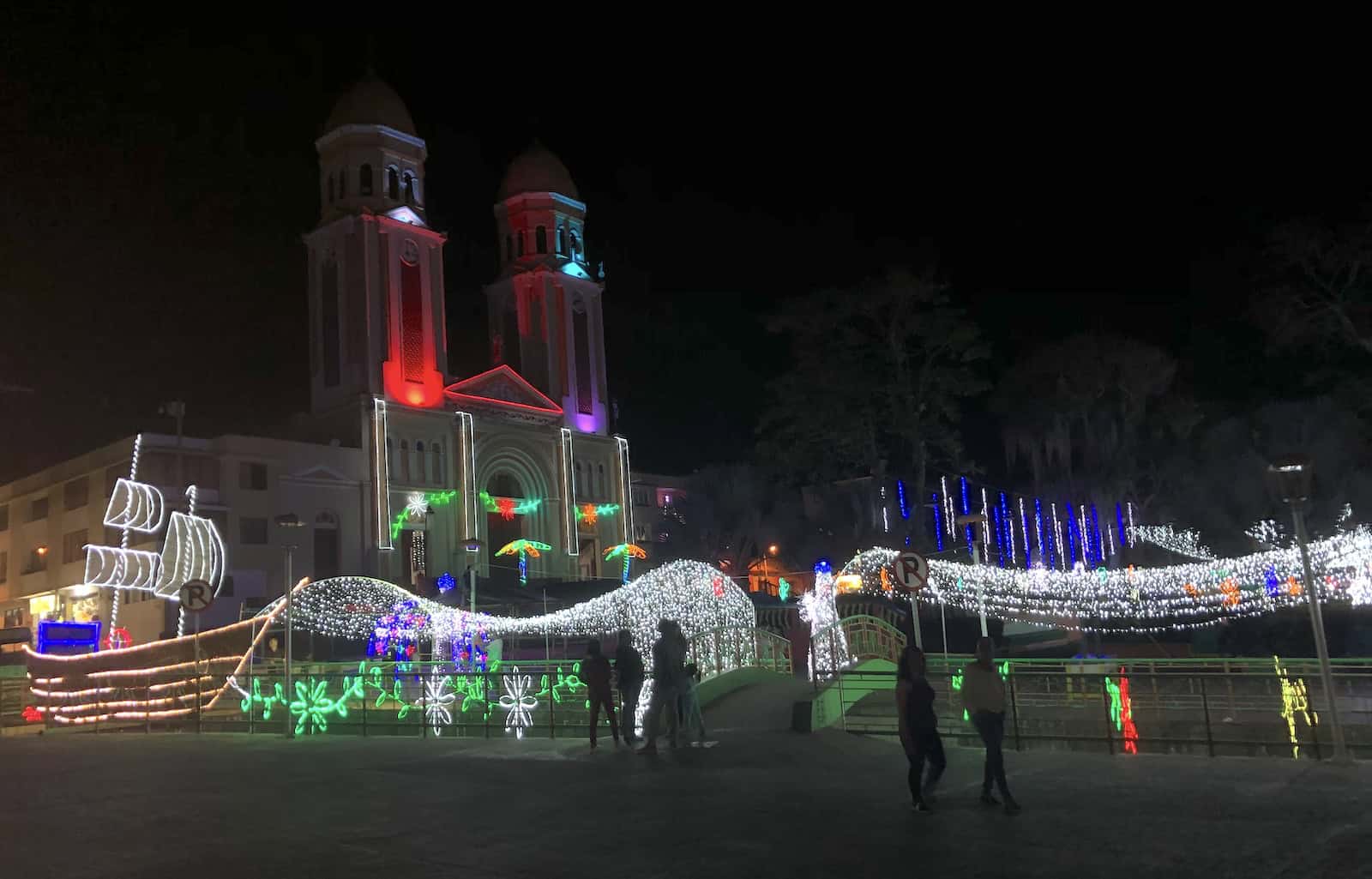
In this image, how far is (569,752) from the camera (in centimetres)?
1506

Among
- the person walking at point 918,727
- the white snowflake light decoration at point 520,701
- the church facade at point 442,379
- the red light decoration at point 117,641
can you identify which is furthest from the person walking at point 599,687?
the church facade at point 442,379

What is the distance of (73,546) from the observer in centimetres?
4619

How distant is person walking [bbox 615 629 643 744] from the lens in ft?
51.3

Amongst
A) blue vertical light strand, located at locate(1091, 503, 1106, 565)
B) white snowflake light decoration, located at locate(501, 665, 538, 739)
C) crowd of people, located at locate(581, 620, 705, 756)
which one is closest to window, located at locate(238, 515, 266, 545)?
white snowflake light decoration, located at locate(501, 665, 538, 739)

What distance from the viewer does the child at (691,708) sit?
1500 cm

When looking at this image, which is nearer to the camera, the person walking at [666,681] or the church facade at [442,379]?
the person walking at [666,681]

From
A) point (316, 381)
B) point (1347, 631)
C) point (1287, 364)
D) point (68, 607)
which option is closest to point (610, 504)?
point (316, 381)

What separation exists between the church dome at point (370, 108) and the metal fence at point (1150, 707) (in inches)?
1670

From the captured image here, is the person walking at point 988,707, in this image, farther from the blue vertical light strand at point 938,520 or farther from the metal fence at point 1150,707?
the blue vertical light strand at point 938,520

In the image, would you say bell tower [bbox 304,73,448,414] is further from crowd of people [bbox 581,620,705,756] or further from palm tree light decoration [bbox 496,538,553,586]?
crowd of people [bbox 581,620,705,756]

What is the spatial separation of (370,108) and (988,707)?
165ft

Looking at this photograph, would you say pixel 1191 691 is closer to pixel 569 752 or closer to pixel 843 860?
pixel 569 752

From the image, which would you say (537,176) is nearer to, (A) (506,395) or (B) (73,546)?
(A) (506,395)

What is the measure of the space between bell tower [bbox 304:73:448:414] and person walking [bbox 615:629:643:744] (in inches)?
1415
